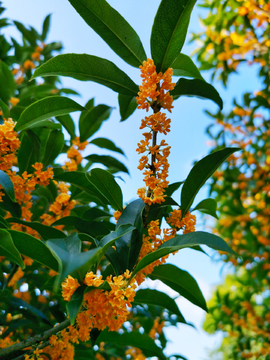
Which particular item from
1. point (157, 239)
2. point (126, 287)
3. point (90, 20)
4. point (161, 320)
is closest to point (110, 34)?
point (90, 20)

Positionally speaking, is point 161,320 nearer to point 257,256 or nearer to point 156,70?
point 156,70

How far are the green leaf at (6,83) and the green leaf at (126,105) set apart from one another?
105 centimetres

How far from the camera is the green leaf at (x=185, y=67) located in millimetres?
1226

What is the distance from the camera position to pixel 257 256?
435 centimetres

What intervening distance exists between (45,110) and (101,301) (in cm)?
73

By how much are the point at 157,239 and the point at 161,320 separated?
66.9 inches

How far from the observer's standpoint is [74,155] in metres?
1.71

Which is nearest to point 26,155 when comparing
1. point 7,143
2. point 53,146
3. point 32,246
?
point 53,146

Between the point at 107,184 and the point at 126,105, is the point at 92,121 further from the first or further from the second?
the point at 107,184

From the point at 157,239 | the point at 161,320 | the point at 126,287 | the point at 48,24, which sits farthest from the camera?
the point at 48,24

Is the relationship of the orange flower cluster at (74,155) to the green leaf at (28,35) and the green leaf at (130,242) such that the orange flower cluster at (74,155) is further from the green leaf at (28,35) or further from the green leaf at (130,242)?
the green leaf at (28,35)

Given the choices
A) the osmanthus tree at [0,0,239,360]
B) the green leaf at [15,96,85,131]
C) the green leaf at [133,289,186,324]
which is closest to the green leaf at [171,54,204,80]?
the osmanthus tree at [0,0,239,360]

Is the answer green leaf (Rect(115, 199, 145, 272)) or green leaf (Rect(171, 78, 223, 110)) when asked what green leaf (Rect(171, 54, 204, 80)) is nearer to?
green leaf (Rect(171, 78, 223, 110))

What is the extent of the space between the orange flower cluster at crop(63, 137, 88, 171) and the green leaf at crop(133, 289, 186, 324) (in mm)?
756
